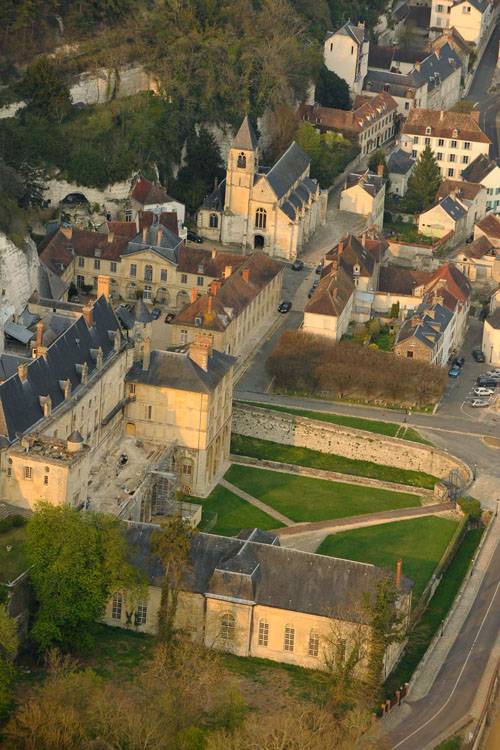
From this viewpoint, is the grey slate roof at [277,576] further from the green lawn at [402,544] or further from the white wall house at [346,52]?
the white wall house at [346,52]

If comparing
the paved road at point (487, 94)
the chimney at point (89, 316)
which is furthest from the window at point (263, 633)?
the paved road at point (487, 94)

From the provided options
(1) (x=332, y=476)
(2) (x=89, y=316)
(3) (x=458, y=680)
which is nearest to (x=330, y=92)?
(1) (x=332, y=476)

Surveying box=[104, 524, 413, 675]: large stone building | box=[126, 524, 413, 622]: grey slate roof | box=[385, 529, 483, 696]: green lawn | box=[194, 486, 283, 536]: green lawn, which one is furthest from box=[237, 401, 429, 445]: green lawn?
box=[104, 524, 413, 675]: large stone building

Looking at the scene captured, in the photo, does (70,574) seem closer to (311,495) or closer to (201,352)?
(201,352)

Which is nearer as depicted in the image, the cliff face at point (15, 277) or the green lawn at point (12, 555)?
the green lawn at point (12, 555)

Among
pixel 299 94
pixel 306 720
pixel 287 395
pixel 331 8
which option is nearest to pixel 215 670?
pixel 306 720

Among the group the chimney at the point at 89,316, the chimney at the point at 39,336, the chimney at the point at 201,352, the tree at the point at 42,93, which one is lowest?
the chimney at the point at 201,352

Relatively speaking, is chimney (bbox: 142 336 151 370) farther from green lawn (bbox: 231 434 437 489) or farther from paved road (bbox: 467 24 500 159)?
paved road (bbox: 467 24 500 159)
